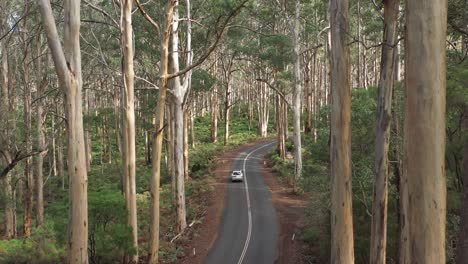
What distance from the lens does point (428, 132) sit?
3.76 meters

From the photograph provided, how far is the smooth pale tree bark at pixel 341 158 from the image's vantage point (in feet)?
24.5

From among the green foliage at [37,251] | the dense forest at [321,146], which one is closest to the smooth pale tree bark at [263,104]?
the dense forest at [321,146]

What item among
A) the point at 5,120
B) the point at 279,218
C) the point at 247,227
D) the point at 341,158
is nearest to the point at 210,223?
the point at 247,227

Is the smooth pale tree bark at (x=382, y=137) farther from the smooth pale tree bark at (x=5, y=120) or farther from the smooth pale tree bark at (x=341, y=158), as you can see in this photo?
the smooth pale tree bark at (x=5, y=120)

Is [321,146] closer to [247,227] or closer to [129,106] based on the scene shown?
[247,227]

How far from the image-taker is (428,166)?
12.3 feet

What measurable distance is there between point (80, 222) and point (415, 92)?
5.95 metres

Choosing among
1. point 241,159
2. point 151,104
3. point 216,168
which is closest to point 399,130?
point 151,104

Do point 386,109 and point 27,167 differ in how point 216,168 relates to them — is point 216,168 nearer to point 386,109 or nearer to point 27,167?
point 27,167

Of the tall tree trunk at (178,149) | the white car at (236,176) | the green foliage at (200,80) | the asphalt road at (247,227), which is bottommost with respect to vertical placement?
the asphalt road at (247,227)

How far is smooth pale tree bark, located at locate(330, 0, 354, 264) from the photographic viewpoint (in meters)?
7.46

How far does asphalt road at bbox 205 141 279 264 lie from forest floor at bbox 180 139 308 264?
0.31m

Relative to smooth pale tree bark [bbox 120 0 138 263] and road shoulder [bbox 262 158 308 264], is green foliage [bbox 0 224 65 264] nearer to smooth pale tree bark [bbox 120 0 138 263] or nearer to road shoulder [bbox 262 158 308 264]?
smooth pale tree bark [bbox 120 0 138 263]

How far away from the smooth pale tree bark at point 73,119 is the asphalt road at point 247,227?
1069cm
